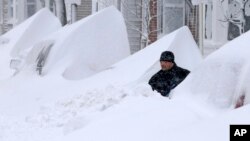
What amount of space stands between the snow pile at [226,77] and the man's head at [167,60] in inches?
86.0

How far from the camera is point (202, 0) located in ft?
46.4

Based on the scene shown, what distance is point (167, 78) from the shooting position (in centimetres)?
794

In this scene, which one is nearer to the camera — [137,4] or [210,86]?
[210,86]

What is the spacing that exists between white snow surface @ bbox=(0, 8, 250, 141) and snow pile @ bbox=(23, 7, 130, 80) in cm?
4

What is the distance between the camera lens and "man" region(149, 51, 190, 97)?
25.7 ft

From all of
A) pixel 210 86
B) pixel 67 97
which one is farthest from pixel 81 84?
pixel 210 86

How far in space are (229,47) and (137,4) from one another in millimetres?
13769

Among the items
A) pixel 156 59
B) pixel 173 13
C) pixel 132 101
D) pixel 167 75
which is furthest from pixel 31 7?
pixel 132 101

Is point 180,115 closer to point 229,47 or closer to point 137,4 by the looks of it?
point 229,47

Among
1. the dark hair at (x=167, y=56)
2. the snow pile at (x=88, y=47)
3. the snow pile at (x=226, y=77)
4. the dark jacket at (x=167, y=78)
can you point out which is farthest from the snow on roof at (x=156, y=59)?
the snow pile at (x=226, y=77)

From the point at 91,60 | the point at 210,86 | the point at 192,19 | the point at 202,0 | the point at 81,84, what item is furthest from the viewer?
the point at 192,19

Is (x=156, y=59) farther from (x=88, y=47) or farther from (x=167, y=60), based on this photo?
(x=88, y=47)

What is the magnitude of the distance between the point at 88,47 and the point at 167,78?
2611 millimetres

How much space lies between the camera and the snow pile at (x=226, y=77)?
16.0 feet
